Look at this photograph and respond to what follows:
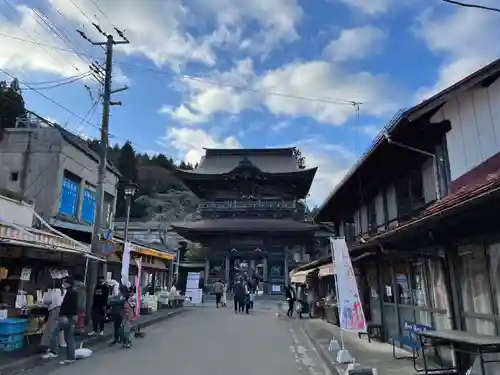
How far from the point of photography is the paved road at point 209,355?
9039 mm

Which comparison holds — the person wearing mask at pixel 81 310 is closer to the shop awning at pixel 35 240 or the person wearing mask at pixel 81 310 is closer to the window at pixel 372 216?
the shop awning at pixel 35 240

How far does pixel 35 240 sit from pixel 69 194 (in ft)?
34.3

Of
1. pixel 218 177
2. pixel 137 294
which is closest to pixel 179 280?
pixel 218 177

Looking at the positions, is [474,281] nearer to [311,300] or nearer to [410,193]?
[410,193]

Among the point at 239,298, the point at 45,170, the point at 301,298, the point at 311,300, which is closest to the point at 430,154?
the point at 45,170

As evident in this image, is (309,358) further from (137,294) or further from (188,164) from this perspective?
(188,164)

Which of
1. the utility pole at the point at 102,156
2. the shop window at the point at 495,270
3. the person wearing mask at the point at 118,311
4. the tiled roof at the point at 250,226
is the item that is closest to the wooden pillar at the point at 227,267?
the tiled roof at the point at 250,226

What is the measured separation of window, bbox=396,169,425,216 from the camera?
416 inches

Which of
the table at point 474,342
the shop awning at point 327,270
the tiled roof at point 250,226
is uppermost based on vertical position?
the tiled roof at point 250,226

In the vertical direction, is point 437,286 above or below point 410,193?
below

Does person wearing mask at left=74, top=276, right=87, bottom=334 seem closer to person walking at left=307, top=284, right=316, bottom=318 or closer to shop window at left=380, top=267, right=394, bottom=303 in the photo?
shop window at left=380, top=267, right=394, bottom=303

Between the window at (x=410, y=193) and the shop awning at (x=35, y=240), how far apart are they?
9.09 metres

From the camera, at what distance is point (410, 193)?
11055 millimetres

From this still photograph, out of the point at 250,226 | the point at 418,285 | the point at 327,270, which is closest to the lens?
the point at 418,285
